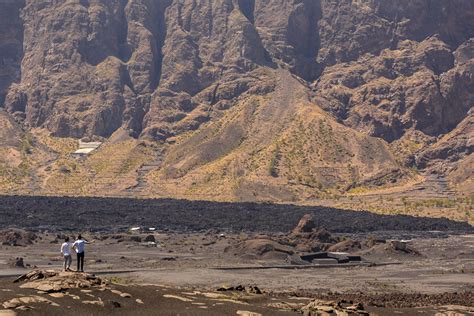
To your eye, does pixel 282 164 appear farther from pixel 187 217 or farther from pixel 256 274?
pixel 256 274

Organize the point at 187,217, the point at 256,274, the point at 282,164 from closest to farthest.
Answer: the point at 256,274, the point at 187,217, the point at 282,164

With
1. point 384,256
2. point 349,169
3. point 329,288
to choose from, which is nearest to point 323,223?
point 384,256

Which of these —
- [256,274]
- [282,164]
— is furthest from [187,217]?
[256,274]

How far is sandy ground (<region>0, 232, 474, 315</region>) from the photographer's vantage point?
129 ft

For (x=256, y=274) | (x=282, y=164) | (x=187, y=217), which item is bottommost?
(x=256, y=274)

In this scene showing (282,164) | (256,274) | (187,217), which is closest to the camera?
(256,274)

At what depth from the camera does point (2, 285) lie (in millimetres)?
35531

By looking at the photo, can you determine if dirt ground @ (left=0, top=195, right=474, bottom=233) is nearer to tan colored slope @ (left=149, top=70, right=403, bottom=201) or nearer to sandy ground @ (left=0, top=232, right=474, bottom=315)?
tan colored slope @ (left=149, top=70, right=403, bottom=201)

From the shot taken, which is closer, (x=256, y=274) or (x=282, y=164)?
(x=256, y=274)

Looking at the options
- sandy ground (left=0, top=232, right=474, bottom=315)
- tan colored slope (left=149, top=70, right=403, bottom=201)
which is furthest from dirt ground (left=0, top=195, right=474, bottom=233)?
sandy ground (left=0, top=232, right=474, bottom=315)

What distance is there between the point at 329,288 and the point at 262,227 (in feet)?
221

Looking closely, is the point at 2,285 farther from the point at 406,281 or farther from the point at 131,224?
the point at 131,224

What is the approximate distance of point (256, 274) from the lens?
64938 mm

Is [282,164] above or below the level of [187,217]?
above
